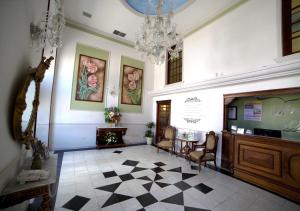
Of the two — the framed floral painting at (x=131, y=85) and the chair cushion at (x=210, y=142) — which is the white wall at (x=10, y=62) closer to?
the chair cushion at (x=210, y=142)

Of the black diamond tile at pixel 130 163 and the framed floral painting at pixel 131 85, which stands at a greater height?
the framed floral painting at pixel 131 85

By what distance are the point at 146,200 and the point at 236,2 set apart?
5.61 meters

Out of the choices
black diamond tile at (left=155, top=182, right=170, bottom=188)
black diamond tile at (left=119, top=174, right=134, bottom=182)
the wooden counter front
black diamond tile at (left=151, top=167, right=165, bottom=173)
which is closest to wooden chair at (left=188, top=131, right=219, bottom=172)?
the wooden counter front

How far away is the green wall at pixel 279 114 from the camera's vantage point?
3207mm

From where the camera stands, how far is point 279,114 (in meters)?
3.47

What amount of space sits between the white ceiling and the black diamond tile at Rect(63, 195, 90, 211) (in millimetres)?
5220

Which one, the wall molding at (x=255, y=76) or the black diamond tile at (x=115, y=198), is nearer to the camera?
the black diamond tile at (x=115, y=198)

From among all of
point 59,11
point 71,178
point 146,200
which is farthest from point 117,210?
point 59,11

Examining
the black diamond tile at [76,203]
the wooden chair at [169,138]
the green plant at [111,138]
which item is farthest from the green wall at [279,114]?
the green plant at [111,138]

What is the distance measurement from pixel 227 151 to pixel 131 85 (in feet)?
16.0

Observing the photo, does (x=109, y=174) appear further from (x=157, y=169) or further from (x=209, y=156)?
(x=209, y=156)

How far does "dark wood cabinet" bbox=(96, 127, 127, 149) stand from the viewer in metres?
5.68

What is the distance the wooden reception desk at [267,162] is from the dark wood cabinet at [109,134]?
4.16 m

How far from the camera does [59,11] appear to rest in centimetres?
199
